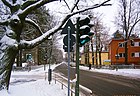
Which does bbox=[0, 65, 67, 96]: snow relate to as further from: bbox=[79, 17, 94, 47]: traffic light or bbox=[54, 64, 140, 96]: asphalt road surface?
bbox=[79, 17, 94, 47]: traffic light

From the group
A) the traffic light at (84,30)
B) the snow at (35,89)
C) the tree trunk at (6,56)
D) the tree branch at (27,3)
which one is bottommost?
the snow at (35,89)

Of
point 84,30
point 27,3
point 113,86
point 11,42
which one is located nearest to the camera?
point 84,30

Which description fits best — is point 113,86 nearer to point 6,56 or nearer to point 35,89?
point 35,89

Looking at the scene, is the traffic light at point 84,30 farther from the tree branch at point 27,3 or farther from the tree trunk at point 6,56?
the tree branch at point 27,3

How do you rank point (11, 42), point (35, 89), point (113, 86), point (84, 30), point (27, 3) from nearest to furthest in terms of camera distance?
point (84, 30) < point (11, 42) < point (27, 3) < point (35, 89) < point (113, 86)

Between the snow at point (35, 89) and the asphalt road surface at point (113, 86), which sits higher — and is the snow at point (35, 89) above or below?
above

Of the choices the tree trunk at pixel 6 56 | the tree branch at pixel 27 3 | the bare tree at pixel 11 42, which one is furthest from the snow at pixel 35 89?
the tree branch at pixel 27 3

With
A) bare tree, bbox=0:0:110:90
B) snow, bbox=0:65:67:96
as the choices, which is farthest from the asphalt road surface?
bare tree, bbox=0:0:110:90

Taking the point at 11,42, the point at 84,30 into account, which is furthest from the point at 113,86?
the point at 84,30

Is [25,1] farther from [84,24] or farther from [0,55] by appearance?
[84,24]

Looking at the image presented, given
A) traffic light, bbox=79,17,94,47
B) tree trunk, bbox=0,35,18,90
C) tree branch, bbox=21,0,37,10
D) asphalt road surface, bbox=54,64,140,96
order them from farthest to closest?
asphalt road surface, bbox=54,64,140,96
tree branch, bbox=21,0,37,10
tree trunk, bbox=0,35,18,90
traffic light, bbox=79,17,94,47

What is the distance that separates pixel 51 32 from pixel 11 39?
2.04 metres

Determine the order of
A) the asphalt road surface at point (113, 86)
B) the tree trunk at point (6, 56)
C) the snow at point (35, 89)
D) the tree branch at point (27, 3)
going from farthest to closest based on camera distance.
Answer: the asphalt road surface at point (113, 86), the snow at point (35, 89), the tree branch at point (27, 3), the tree trunk at point (6, 56)

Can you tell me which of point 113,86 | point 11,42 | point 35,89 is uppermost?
point 11,42
